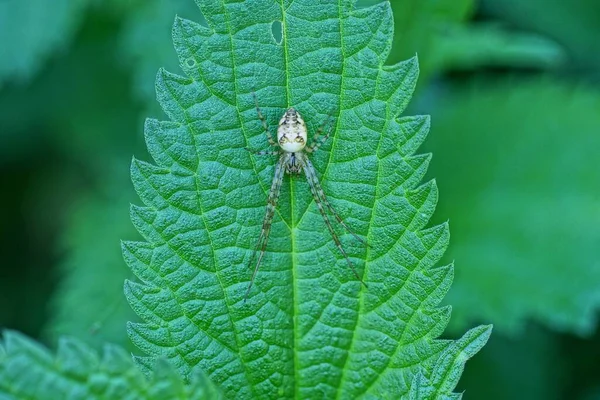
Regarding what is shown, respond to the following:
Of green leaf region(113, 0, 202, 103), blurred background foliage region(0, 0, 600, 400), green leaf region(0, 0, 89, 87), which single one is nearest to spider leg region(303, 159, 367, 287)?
blurred background foliage region(0, 0, 600, 400)

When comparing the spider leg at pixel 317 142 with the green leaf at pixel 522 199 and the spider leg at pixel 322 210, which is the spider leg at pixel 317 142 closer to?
the spider leg at pixel 322 210

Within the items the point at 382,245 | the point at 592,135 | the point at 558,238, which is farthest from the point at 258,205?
the point at 592,135

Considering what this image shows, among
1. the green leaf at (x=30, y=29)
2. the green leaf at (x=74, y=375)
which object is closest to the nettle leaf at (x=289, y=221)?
the green leaf at (x=74, y=375)

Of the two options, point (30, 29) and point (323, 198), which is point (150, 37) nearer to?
point (30, 29)

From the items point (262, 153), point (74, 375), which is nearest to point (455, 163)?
point (262, 153)

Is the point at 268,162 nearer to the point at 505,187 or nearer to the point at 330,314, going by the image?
the point at 330,314
